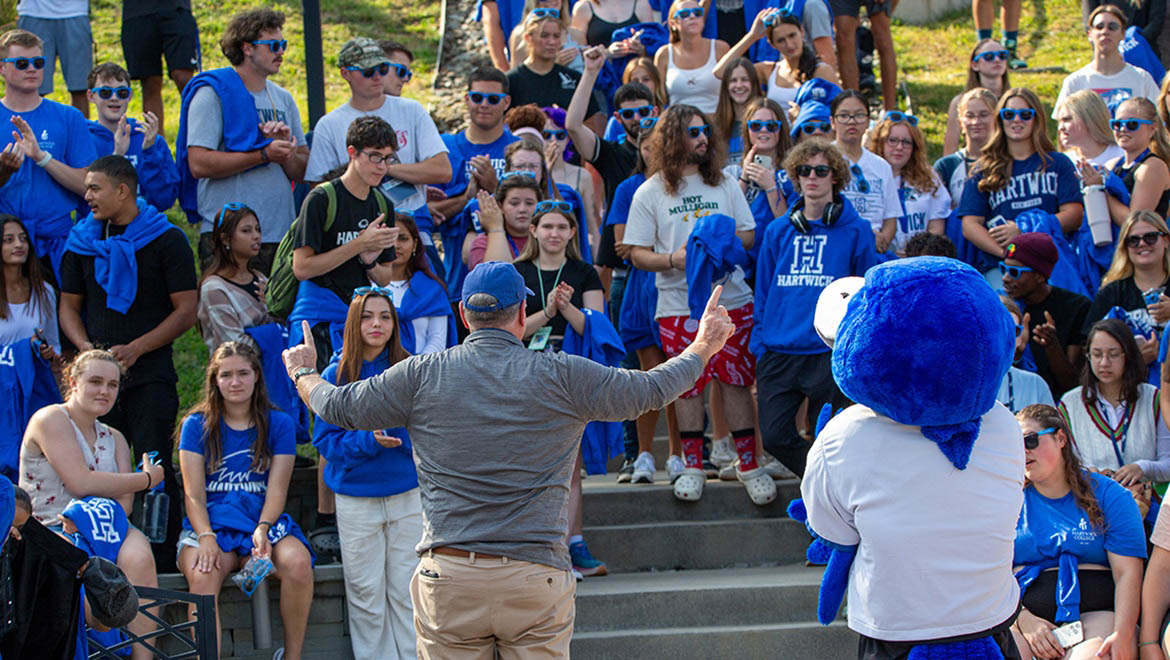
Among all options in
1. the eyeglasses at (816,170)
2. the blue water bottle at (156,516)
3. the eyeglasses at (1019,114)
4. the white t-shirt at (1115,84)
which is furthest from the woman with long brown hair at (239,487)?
the white t-shirt at (1115,84)

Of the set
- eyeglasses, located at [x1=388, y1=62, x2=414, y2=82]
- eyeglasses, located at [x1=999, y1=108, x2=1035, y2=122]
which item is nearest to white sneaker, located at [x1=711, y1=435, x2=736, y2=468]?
eyeglasses, located at [x1=999, y1=108, x2=1035, y2=122]

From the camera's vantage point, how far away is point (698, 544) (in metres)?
7.14

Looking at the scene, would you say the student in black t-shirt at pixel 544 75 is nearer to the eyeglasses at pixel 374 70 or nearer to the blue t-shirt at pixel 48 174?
the eyeglasses at pixel 374 70

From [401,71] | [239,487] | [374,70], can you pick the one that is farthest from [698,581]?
[401,71]

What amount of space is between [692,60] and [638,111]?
1.13m

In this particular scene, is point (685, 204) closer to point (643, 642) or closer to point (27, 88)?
point (643, 642)

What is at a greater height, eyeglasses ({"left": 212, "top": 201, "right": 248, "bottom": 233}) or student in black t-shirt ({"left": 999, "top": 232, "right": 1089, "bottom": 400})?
eyeglasses ({"left": 212, "top": 201, "right": 248, "bottom": 233})

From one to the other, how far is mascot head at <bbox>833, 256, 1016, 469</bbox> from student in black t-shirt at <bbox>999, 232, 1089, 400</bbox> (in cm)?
369

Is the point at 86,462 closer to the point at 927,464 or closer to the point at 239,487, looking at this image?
the point at 239,487

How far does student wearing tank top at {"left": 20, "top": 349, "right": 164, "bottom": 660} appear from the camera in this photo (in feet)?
19.7

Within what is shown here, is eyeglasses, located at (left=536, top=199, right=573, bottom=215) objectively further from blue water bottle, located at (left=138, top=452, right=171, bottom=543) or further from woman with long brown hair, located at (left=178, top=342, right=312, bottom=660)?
blue water bottle, located at (left=138, top=452, right=171, bottom=543)

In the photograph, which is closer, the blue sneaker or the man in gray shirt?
the man in gray shirt

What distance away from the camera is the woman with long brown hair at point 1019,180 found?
7844 millimetres

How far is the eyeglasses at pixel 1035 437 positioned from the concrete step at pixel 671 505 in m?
1.94
